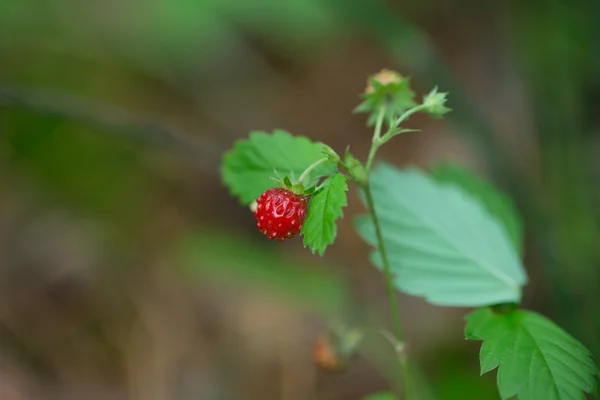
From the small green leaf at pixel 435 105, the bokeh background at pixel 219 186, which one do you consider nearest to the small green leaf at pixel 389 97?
the small green leaf at pixel 435 105

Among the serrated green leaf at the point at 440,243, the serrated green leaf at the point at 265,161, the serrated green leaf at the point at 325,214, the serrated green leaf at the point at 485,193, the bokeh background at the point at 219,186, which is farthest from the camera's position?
the bokeh background at the point at 219,186

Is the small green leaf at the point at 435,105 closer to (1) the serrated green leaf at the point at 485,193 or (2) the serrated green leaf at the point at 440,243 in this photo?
(2) the serrated green leaf at the point at 440,243

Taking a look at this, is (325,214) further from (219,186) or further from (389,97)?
(219,186)

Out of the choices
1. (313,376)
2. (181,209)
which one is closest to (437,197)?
(313,376)

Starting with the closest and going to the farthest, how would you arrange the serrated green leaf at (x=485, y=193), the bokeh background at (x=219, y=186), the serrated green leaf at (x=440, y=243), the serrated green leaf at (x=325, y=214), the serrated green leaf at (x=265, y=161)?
the serrated green leaf at (x=325, y=214), the serrated green leaf at (x=265, y=161), the serrated green leaf at (x=440, y=243), the serrated green leaf at (x=485, y=193), the bokeh background at (x=219, y=186)

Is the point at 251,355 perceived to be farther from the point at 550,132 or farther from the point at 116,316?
the point at 550,132

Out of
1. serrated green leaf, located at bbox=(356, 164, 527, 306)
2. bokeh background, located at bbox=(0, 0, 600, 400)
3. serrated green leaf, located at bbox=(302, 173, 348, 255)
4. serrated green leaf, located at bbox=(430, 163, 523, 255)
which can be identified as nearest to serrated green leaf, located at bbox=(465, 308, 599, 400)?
serrated green leaf, located at bbox=(356, 164, 527, 306)

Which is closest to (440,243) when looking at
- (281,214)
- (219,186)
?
(281,214)

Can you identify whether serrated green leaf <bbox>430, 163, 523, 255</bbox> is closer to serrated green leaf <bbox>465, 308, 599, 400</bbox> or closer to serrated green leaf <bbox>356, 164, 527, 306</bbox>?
serrated green leaf <bbox>356, 164, 527, 306</bbox>
